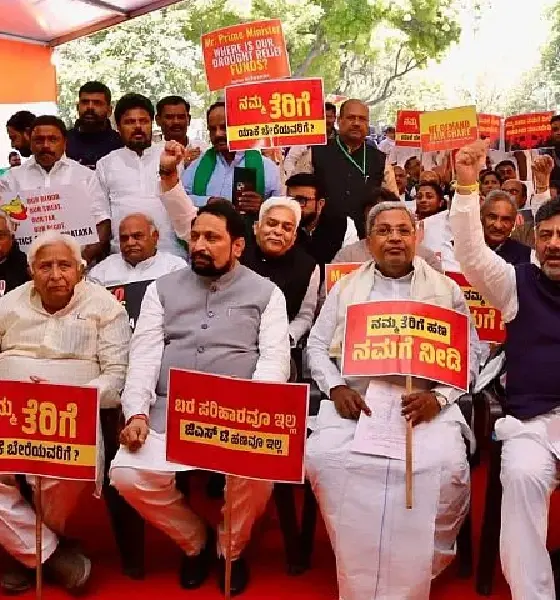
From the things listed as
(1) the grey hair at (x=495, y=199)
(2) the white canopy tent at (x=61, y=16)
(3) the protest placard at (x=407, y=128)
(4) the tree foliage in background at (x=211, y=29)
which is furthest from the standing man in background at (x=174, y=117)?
(4) the tree foliage in background at (x=211, y=29)

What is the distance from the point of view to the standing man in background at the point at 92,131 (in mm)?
4945

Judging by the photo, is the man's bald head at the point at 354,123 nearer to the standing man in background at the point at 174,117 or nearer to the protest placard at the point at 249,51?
the protest placard at the point at 249,51

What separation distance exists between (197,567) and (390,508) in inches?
30.8

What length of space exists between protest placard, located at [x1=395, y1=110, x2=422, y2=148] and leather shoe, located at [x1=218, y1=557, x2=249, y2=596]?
6193 mm

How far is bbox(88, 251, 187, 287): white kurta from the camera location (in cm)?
402

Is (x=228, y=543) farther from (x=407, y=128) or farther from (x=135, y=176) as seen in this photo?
(x=407, y=128)

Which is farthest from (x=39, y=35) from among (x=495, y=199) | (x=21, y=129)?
(x=495, y=199)

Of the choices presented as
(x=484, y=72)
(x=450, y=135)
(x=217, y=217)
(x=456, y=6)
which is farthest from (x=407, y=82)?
(x=217, y=217)

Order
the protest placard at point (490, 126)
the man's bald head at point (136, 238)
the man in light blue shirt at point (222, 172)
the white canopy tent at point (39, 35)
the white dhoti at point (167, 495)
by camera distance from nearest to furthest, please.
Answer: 1. the white dhoti at point (167, 495)
2. the man's bald head at point (136, 238)
3. the man in light blue shirt at point (222, 172)
4. the protest placard at point (490, 126)
5. the white canopy tent at point (39, 35)

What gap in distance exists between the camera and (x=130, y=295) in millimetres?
3768

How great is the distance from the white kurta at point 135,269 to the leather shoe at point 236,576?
1.53 meters

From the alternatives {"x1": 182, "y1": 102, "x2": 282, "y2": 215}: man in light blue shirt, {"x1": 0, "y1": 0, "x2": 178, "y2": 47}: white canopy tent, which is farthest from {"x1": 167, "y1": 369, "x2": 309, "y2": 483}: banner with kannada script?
{"x1": 0, "y1": 0, "x2": 178, "y2": 47}: white canopy tent

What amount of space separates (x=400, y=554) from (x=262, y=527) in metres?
0.74

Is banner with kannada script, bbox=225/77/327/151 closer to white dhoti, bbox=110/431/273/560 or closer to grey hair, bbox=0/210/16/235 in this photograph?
grey hair, bbox=0/210/16/235
